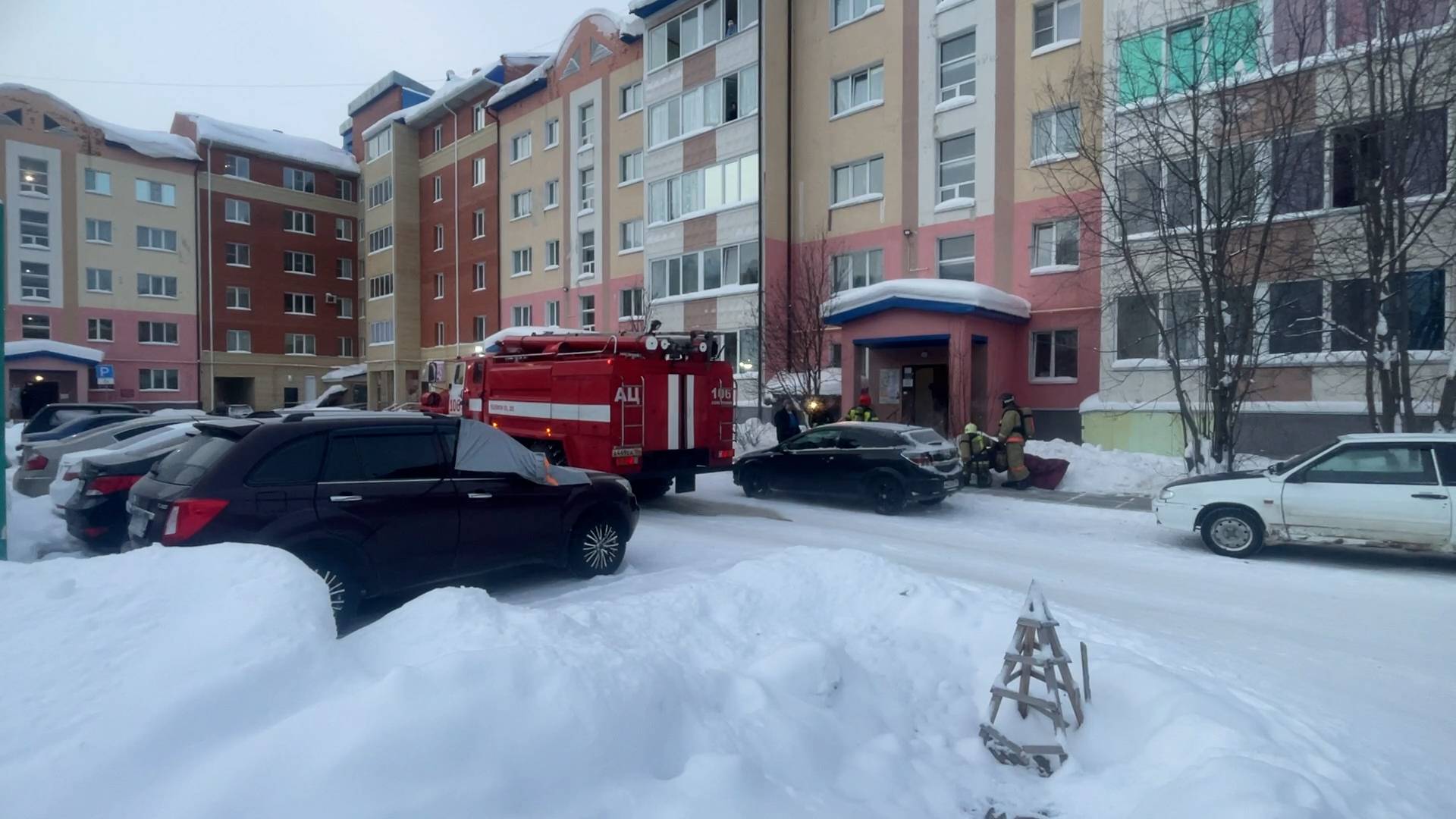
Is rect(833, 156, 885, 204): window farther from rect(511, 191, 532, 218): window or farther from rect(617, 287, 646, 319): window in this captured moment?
rect(511, 191, 532, 218): window

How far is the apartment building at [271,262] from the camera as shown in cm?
4616

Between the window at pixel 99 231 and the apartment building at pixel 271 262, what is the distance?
159 inches

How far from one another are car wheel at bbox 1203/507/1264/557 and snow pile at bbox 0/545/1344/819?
5.13 m

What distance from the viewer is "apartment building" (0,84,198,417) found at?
132 feet

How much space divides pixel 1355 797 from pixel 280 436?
6911mm

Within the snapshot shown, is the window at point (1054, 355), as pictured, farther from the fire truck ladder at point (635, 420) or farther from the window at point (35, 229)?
the window at point (35, 229)

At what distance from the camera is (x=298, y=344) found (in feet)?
163

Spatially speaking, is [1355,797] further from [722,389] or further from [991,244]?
[991,244]

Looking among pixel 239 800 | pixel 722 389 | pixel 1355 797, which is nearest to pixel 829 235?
pixel 722 389

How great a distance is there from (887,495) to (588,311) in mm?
22610

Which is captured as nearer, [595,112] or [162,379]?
[595,112]

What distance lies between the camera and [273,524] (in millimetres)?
5824

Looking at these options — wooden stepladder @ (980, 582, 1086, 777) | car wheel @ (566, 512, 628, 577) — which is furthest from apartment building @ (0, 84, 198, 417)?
wooden stepladder @ (980, 582, 1086, 777)

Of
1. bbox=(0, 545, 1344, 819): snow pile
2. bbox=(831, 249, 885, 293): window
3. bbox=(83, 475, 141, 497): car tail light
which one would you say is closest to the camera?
bbox=(0, 545, 1344, 819): snow pile
